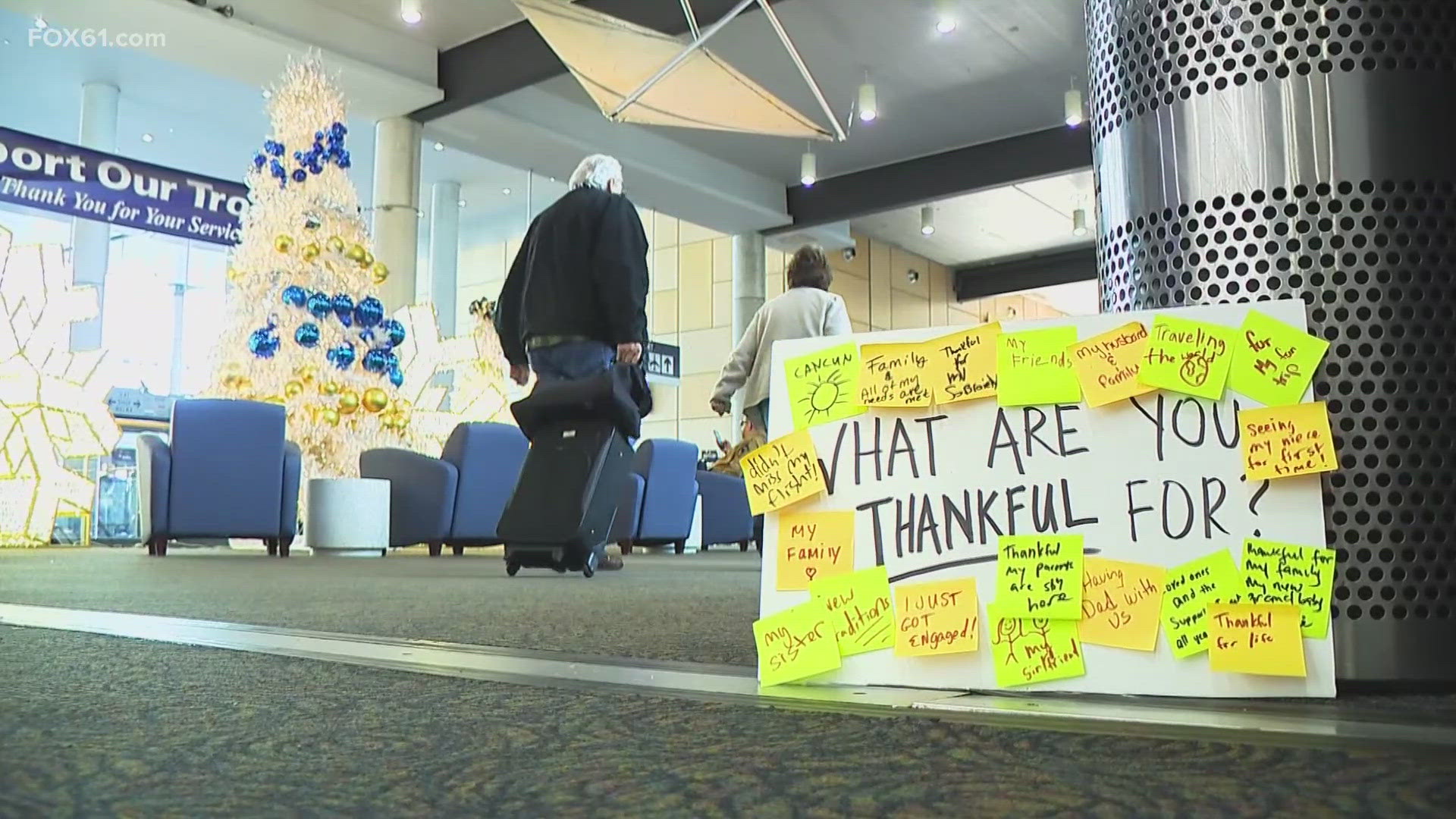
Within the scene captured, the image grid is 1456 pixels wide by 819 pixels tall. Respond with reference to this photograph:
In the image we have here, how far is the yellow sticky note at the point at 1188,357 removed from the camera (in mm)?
878

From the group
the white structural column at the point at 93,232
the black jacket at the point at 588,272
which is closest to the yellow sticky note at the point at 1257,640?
the black jacket at the point at 588,272

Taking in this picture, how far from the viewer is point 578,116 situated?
355 inches

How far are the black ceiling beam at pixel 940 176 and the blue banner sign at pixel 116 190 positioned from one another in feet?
16.9

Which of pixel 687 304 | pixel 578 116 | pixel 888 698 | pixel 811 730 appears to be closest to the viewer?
pixel 811 730

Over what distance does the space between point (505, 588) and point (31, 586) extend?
1.03 metres

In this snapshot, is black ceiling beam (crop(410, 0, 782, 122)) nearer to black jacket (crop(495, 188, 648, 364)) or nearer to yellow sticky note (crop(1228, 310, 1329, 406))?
black jacket (crop(495, 188, 648, 364))

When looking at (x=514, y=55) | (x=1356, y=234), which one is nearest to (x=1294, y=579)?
(x=1356, y=234)

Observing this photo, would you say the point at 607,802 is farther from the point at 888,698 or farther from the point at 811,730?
the point at 888,698

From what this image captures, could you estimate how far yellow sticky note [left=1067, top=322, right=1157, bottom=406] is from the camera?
0.90 metres

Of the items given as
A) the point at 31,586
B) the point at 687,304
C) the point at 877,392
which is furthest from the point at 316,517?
the point at 687,304

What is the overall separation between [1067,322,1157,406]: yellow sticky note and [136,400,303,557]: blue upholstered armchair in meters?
5.31

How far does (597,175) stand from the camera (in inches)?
129

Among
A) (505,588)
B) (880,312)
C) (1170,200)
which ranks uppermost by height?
(880,312)

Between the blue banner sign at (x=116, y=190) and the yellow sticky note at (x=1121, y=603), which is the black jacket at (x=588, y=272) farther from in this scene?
the blue banner sign at (x=116, y=190)
